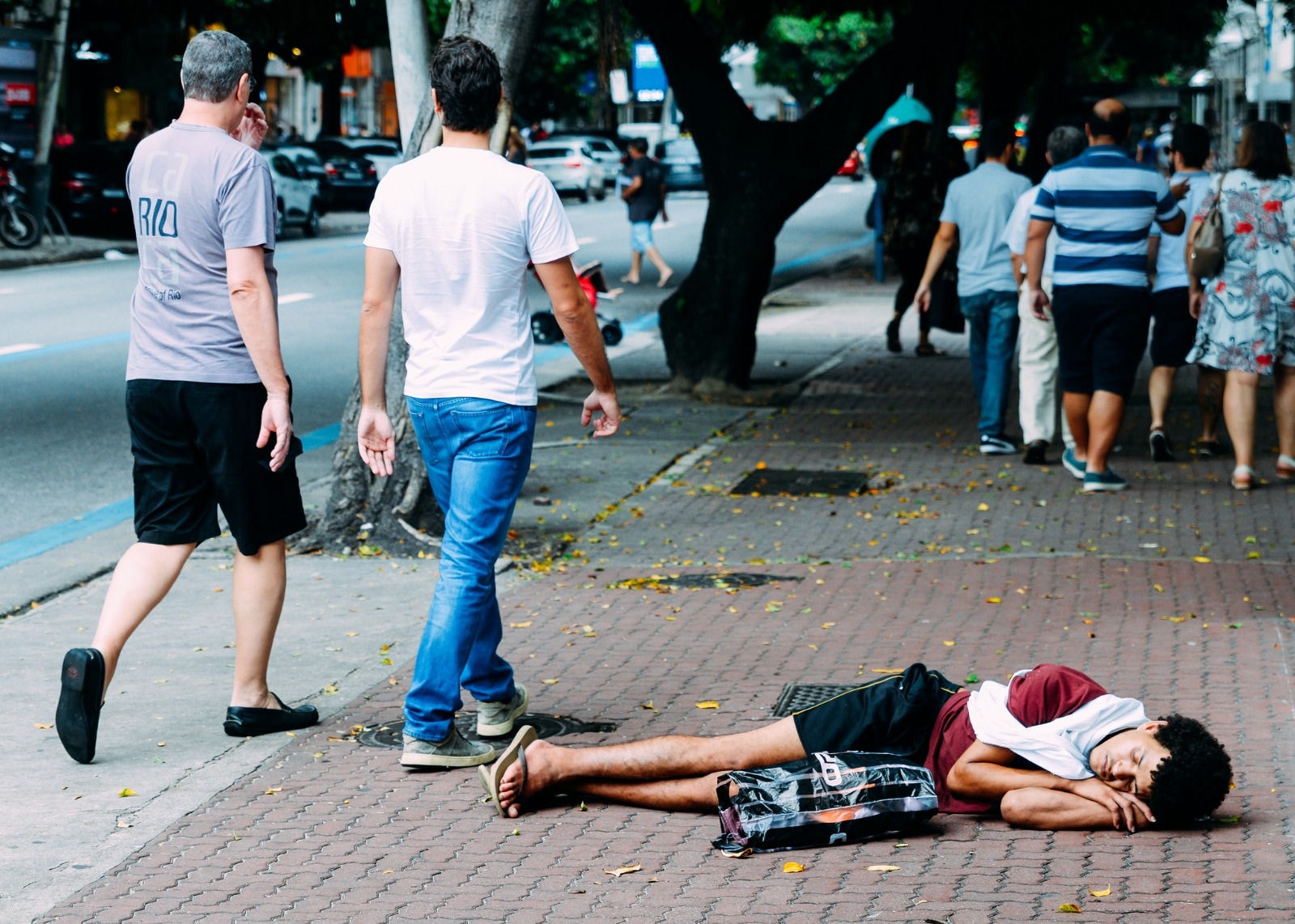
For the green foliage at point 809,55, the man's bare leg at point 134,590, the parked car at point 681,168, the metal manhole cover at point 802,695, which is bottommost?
the parked car at point 681,168

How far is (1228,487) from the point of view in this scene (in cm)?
952

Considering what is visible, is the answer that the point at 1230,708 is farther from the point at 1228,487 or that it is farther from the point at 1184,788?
the point at 1228,487

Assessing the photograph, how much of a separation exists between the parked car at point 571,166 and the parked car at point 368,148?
17.6ft

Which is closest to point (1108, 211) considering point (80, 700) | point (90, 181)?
point (80, 700)

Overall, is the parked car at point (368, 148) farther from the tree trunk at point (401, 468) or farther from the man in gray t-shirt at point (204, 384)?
the man in gray t-shirt at point (204, 384)

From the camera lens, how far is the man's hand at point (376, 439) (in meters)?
5.02

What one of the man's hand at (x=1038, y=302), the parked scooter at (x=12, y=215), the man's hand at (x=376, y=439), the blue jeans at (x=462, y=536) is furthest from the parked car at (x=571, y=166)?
the blue jeans at (x=462, y=536)

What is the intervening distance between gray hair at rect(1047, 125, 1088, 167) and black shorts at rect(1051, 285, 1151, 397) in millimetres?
799

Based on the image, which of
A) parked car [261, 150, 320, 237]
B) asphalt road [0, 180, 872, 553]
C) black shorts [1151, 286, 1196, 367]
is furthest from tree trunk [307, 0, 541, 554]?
parked car [261, 150, 320, 237]

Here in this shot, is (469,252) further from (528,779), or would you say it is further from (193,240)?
(528,779)

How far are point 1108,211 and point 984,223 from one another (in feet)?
5.20

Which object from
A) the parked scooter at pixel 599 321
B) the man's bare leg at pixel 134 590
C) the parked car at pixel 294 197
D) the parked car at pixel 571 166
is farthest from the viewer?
the parked car at pixel 571 166

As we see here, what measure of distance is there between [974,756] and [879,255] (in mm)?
20717

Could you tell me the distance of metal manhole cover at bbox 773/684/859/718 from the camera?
5.54 metres
